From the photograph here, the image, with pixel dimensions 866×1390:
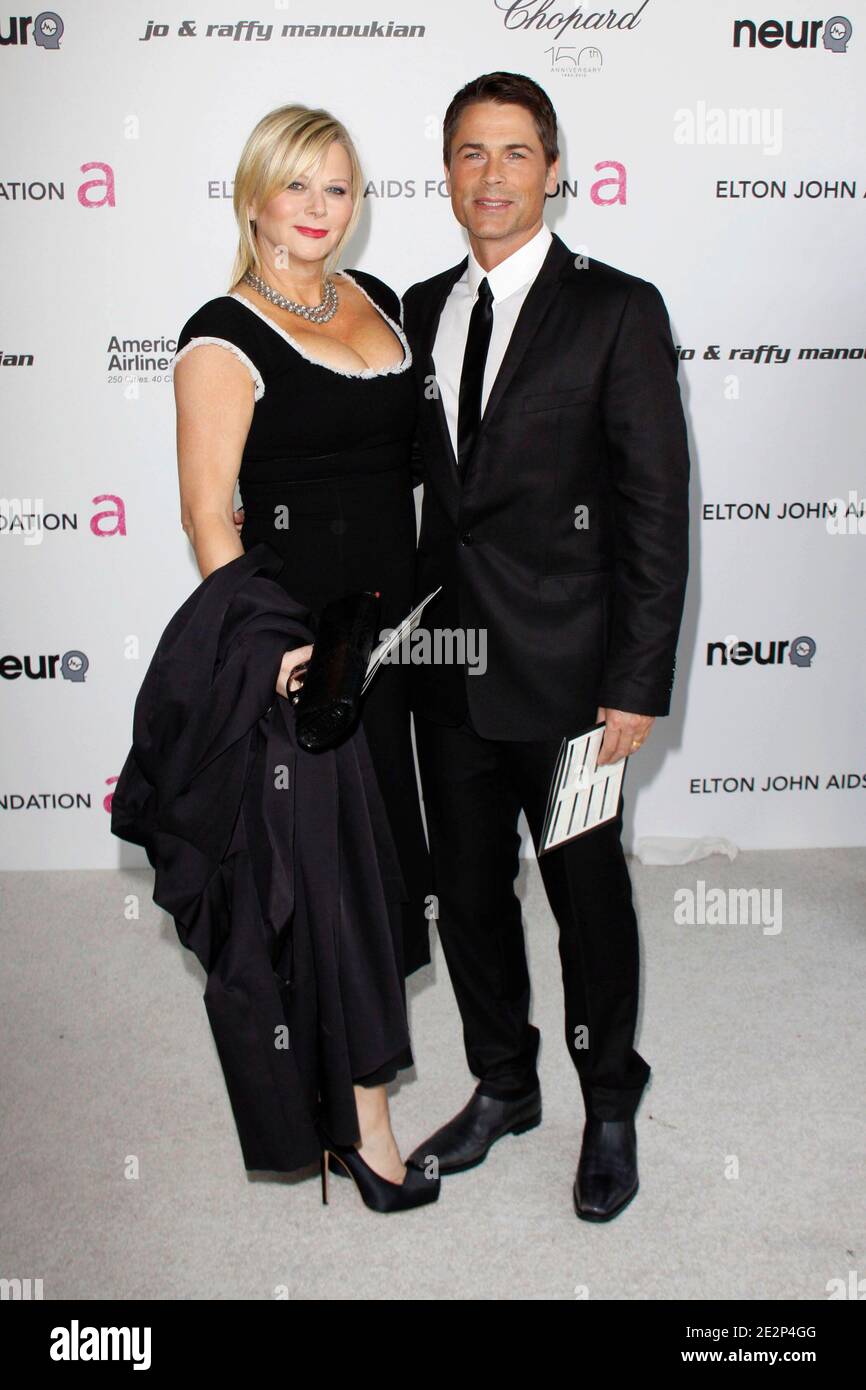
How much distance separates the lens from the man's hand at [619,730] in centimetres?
213

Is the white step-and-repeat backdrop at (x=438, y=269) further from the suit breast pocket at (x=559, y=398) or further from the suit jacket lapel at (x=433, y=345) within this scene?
the suit breast pocket at (x=559, y=398)

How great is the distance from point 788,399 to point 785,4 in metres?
1.04

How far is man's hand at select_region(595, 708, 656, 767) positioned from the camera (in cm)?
213

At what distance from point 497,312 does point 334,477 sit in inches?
15.8

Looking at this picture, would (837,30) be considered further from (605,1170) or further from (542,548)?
(605,1170)

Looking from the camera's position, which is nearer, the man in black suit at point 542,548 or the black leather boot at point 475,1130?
the man in black suit at point 542,548

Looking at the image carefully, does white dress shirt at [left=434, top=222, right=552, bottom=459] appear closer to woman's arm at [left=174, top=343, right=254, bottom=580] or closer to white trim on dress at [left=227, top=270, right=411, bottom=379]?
white trim on dress at [left=227, top=270, right=411, bottom=379]

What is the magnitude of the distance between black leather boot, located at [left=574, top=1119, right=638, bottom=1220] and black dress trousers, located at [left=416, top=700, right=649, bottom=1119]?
3 centimetres

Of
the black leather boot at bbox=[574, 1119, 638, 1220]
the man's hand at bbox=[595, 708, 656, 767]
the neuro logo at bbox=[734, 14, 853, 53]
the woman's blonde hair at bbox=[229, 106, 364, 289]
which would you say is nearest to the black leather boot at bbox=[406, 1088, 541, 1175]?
the black leather boot at bbox=[574, 1119, 638, 1220]

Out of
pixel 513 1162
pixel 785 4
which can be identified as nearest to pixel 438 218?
pixel 785 4

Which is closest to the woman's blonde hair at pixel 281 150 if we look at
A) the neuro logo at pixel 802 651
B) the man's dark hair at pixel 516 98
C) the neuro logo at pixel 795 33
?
the man's dark hair at pixel 516 98

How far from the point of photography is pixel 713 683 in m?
3.81

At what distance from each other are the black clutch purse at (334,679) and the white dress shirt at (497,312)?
0.45 meters

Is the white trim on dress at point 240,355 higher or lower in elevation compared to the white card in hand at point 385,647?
higher
